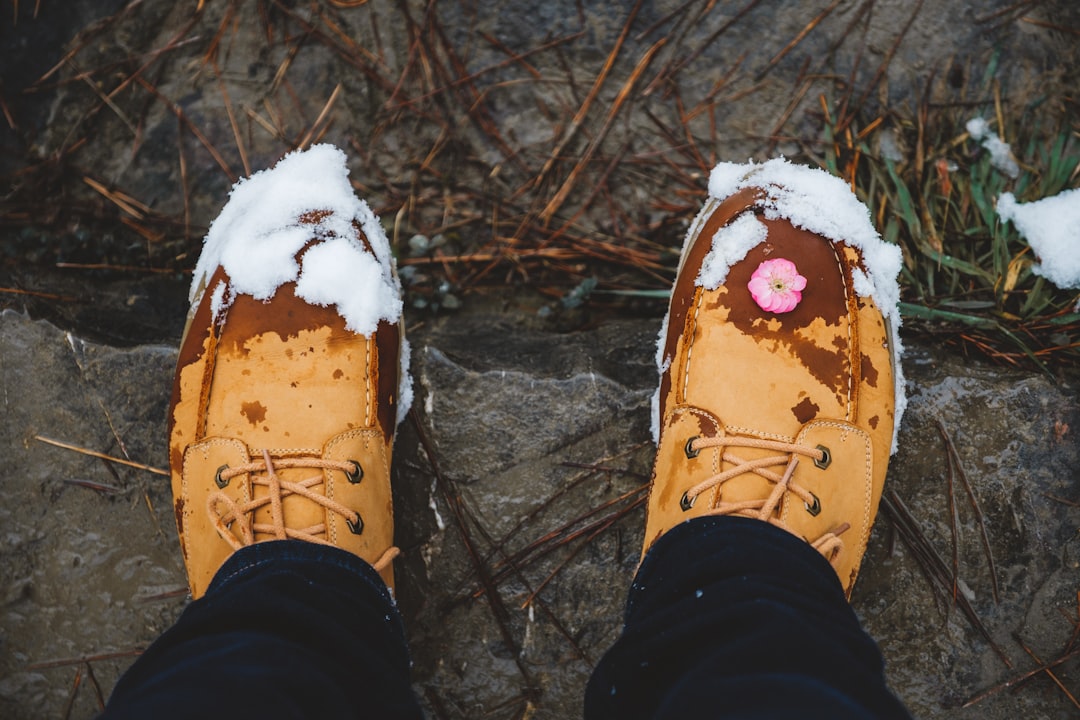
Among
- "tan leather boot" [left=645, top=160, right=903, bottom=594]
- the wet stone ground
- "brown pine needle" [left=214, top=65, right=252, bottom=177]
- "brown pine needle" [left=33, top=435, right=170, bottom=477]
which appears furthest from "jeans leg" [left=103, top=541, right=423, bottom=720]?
"brown pine needle" [left=214, top=65, right=252, bottom=177]

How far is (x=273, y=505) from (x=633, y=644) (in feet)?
2.42

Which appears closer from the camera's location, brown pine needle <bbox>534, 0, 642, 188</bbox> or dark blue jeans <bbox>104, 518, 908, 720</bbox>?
dark blue jeans <bbox>104, 518, 908, 720</bbox>

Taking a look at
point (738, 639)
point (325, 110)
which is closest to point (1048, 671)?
point (738, 639)

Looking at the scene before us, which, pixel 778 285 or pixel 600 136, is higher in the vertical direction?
pixel 600 136

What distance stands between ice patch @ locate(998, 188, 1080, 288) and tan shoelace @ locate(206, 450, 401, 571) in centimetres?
149

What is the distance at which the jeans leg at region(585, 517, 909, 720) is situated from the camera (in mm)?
888

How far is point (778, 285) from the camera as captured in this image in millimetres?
1457

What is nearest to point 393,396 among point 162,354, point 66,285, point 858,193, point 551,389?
point 551,389

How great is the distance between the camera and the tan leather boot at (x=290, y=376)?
4.74ft

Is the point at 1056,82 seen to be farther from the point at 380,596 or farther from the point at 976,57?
the point at 380,596

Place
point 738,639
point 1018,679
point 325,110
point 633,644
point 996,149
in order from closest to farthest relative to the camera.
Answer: point 738,639, point 633,644, point 1018,679, point 996,149, point 325,110

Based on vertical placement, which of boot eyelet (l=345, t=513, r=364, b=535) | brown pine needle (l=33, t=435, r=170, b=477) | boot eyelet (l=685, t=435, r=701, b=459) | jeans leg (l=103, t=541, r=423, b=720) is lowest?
brown pine needle (l=33, t=435, r=170, b=477)

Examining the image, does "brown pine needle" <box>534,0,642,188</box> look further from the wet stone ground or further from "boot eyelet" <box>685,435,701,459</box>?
"boot eyelet" <box>685,435,701,459</box>

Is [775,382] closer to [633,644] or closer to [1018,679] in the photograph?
[633,644]
